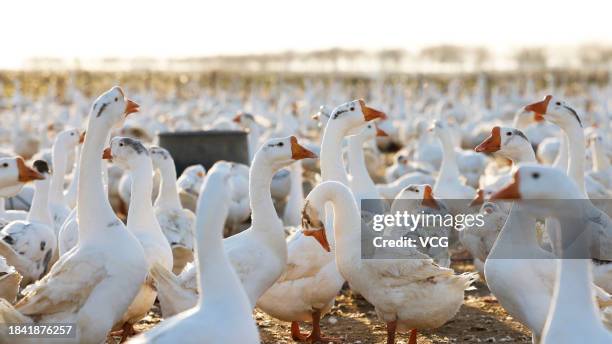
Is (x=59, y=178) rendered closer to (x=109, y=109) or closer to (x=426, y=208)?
(x=109, y=109)

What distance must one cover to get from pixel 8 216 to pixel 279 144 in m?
3.99

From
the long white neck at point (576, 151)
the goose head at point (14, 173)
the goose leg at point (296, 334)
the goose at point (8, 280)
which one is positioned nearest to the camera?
the goose at point (8, 280)

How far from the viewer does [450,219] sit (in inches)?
331

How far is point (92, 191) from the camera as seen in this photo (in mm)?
6031

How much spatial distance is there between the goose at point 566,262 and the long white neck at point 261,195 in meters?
2.38

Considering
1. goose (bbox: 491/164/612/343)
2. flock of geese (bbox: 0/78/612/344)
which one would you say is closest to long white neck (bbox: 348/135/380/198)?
flock of geese (bbox: 0/78/612/344)

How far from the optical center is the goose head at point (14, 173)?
6.87 metres

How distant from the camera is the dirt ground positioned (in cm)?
723

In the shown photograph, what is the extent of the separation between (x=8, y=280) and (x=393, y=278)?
273 centimetres

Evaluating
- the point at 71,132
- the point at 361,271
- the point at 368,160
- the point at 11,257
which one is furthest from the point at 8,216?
the point at 368,160

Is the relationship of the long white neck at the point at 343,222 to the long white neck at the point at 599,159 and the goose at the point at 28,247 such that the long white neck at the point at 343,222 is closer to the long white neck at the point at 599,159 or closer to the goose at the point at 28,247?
the goose at the point at 28,247

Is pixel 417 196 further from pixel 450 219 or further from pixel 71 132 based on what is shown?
pixel 71 132

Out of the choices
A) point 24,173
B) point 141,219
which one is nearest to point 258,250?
point 141,219

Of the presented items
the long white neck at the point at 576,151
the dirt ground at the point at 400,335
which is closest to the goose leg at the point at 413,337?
the dirt ground at the point at 400,335
